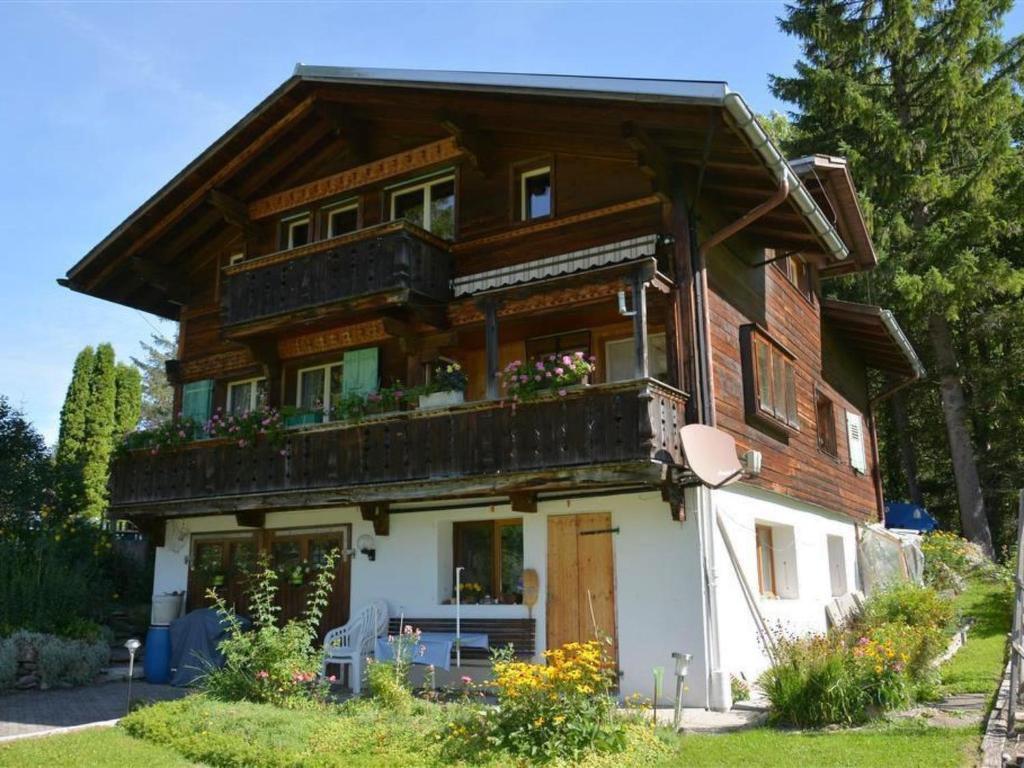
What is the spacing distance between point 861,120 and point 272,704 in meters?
23.2

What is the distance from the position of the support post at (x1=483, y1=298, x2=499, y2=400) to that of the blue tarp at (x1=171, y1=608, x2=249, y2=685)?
19.0ft

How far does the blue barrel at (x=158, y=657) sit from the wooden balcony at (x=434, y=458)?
2100 millimetres

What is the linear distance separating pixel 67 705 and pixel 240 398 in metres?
6.98

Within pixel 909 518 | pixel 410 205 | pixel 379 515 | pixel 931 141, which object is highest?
pixel 931 141

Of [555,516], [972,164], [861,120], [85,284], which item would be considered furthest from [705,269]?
[972,164]

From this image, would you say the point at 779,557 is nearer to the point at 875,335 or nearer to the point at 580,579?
the point at 580,579

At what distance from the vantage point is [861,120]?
26672 millimetres

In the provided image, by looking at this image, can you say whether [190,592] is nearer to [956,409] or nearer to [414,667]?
[414,667]

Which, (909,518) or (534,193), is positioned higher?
(534,193)

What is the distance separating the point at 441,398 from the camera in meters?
14.2

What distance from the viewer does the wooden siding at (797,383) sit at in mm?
13953

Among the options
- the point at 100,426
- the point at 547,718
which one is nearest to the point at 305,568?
the point at 547,718

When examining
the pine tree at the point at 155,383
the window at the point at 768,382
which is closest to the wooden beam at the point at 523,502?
the window at the point at 768,382

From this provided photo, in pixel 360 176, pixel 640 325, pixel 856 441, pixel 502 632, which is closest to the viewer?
pixel 640 325
